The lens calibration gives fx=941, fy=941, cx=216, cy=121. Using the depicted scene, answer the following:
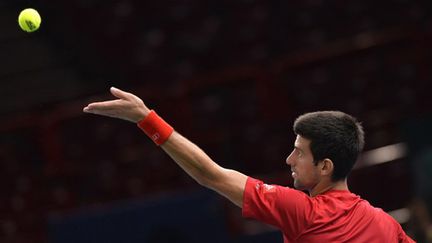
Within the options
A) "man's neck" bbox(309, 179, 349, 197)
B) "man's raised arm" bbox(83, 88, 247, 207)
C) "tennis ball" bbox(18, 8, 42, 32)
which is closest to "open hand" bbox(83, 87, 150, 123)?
"man's raised arm" bbox(83, 88, 247, 207)

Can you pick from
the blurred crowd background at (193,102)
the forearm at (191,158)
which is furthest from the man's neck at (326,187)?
the blurred crowd background at (193,102)

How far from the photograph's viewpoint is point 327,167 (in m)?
4.36

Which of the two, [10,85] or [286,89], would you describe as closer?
[286,89]

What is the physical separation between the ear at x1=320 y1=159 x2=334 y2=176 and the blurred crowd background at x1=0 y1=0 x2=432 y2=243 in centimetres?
429

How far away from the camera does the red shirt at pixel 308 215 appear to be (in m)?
4.22

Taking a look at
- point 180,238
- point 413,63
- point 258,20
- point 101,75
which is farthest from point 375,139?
point 101,75

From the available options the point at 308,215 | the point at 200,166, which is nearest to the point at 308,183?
the point at 308,215

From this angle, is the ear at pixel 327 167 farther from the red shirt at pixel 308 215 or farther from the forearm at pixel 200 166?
the forearm at pixel 200 166

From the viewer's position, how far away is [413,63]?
9922 millimetres

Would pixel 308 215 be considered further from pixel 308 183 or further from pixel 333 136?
pixel 333 136

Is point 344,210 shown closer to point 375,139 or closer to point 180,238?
point 180,238

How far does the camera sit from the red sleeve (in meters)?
4.21

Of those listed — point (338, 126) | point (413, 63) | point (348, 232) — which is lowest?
point (348, 232)

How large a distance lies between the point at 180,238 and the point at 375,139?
7.48 feet
